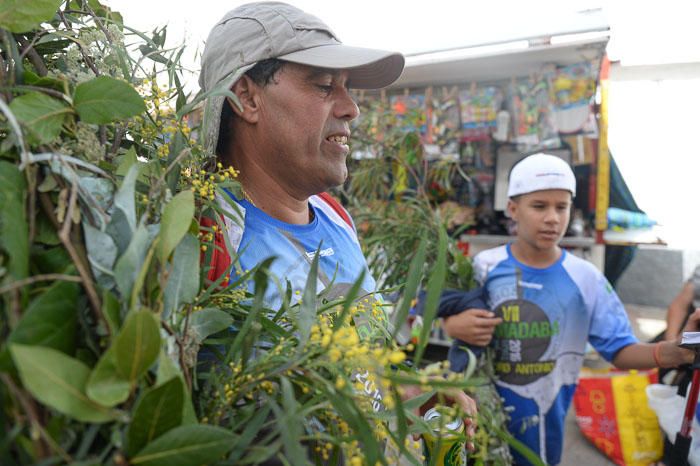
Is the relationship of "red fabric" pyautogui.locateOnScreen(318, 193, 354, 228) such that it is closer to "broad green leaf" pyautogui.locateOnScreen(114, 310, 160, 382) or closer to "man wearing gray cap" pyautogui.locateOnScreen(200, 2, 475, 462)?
"man wearing gray cap" pyautogui.locateOnScreen(200, 2, 475, 462)

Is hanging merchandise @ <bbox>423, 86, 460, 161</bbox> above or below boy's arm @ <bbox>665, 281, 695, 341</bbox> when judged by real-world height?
above

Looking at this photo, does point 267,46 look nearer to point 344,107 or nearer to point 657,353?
point 344,107

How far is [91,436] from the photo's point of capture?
0.37 meters

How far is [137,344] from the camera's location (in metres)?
0.37

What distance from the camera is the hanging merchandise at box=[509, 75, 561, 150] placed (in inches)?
151

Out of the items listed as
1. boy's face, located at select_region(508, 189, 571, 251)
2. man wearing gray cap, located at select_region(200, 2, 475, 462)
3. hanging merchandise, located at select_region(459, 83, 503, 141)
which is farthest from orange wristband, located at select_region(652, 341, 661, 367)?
hanging merchandise, located at select_region(459, 83, 503, 141)

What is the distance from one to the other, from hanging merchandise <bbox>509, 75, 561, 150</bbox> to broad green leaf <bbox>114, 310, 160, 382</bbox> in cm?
397

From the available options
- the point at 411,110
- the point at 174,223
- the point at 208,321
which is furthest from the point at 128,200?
the point at 411,110

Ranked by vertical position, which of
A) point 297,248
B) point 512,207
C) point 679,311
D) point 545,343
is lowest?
point 679,311

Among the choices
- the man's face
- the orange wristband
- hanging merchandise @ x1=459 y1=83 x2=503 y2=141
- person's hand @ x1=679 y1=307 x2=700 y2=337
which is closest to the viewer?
the man's face

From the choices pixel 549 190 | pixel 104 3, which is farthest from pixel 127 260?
pixel 549 190

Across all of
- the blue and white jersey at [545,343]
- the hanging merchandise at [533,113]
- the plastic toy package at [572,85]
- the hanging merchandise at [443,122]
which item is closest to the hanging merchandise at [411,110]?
the hanging merchandise at [443,122]

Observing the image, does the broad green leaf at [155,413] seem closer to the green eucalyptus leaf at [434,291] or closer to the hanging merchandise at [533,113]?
the green eucalyptus leaf at [434,291]

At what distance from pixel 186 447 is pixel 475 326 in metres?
1.61
